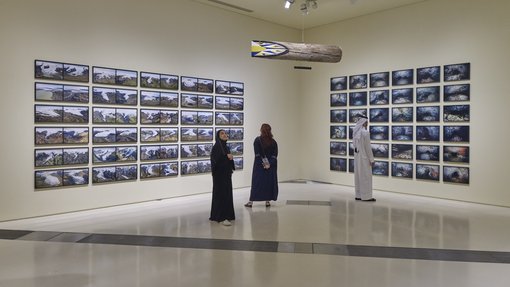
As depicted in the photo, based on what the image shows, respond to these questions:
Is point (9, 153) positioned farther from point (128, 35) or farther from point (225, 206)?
point (225, 206)

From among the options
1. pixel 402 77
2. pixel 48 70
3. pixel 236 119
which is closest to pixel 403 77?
pixel 402 77

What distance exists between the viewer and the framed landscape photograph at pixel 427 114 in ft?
29.5

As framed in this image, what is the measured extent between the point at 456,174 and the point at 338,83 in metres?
3.95

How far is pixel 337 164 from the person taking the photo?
436 inches

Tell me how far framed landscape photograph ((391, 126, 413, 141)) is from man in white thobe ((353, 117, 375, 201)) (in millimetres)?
1148

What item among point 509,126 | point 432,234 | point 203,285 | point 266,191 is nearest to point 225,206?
point 266,191

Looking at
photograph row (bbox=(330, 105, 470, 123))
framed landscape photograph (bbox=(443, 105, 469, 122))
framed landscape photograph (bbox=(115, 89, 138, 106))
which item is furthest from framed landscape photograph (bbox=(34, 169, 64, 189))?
framed landscape photograph (bbox=(443, 105, 469, 122))

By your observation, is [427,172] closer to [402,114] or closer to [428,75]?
[402,114]

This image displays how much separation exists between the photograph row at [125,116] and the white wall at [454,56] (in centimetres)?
333

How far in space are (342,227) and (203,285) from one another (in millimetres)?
3089

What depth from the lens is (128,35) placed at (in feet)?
26.4

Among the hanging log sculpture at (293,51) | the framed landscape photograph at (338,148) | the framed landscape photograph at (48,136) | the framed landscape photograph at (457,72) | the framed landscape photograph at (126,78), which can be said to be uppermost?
the hanging log sculpture at (293,51)

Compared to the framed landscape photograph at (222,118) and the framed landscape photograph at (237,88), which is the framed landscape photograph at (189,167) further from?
the framed landscape photograph at (237,88)

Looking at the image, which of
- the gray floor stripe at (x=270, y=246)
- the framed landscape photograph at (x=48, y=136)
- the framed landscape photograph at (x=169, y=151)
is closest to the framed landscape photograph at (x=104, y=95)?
the framed landscape photograph at (x=48, y=136)
